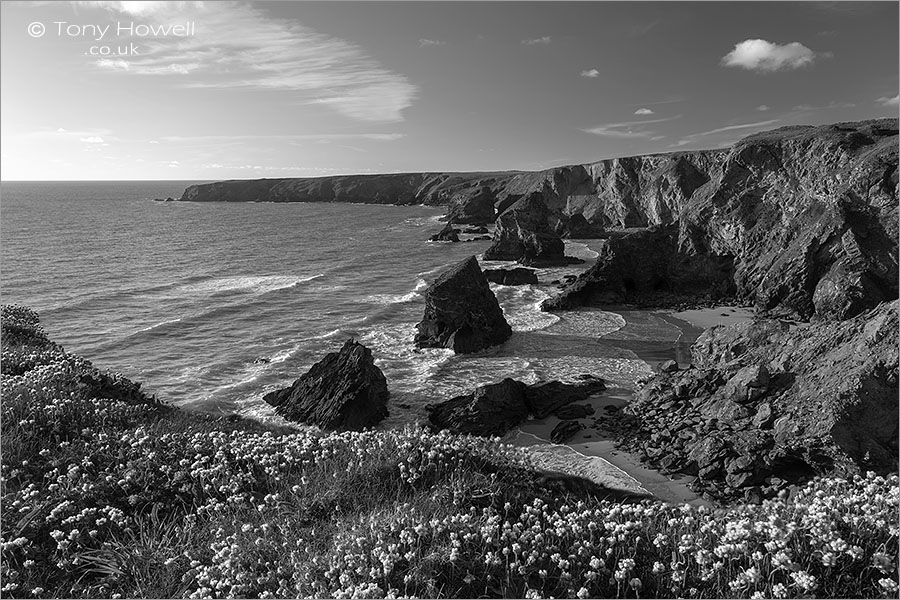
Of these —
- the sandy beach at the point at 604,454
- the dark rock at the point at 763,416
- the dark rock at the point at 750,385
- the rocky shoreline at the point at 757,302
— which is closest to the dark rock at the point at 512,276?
the rocky shoreline at the point at 757,302

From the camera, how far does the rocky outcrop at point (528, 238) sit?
5803 centimetres

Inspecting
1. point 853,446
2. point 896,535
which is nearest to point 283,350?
point 853,446

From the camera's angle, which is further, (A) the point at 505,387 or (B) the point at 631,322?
(B) the point at 631,322

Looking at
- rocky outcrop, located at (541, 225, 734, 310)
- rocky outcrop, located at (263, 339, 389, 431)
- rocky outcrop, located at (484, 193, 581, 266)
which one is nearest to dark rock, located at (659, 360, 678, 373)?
rocky outcrop, located at (263, 339, 389, 431)

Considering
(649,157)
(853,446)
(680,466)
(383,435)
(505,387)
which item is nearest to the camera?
(383,435)

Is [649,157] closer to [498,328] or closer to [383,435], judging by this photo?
[498,328]

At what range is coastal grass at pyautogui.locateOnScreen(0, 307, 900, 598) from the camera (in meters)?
5.65

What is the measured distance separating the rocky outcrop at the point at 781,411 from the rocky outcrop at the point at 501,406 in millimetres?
2860

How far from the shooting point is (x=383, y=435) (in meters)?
9.81

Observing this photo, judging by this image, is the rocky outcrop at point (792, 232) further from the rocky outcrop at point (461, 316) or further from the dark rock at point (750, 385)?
the dark rock at point (750, 385)

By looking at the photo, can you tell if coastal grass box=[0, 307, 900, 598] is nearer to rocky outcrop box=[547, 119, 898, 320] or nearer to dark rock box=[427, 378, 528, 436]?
dark rock box=[427, 378, 528, 436]

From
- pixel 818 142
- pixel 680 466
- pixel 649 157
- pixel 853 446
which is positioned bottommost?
pixel 680 466

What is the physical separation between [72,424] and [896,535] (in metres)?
12.5

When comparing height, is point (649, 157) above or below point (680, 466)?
above
